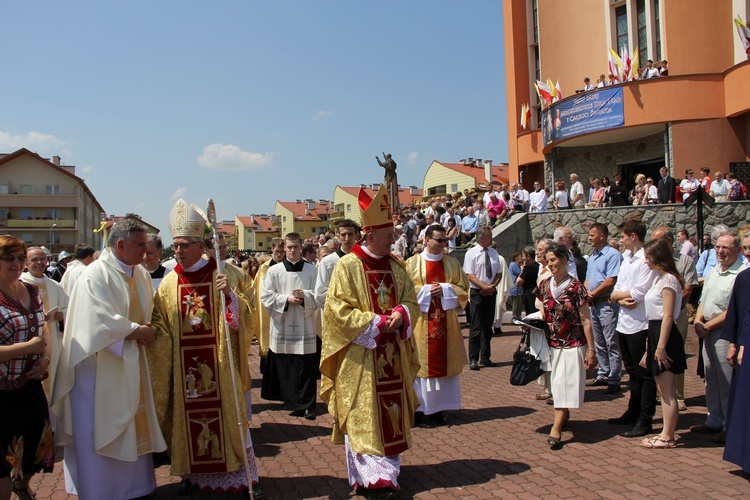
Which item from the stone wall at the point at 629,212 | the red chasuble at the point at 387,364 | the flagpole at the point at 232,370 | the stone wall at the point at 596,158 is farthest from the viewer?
the stone wall at the point at 596,158

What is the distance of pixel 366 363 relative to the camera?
4773mm

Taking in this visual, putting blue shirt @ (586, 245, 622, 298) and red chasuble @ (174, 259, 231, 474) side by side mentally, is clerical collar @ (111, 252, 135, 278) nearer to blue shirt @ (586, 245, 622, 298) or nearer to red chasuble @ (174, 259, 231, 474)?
red chasuble @ (174, 259, 231, 474)

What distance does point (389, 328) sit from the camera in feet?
15.5

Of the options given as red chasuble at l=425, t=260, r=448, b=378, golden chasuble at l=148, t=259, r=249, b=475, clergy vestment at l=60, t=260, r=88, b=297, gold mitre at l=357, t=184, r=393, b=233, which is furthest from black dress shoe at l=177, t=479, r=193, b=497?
clergy vestment at l=60, t=260, r=88, b=297

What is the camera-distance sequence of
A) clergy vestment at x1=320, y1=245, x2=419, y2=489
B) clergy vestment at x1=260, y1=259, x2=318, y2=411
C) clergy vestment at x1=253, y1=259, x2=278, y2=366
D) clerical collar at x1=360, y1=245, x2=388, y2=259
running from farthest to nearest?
1. clergy vestment at x1=253, y1=259, x2=278, y2=366
2. clergy vestment at x1=260, y1=259, x2=318, y2=411
3. clerical collar at x1=360, y1=245, x2=388, y2=259
4. clergy vestment at x1=320, y1=245, x2=419, y2=489

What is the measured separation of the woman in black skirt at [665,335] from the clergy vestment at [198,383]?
355cm

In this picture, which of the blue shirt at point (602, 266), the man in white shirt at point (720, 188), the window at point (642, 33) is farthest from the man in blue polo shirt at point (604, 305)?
the window at point (642, 33)

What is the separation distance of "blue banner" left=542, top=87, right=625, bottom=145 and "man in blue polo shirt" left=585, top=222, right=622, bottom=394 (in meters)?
14.2

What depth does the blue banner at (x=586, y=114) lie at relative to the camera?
Answer: 20531mm

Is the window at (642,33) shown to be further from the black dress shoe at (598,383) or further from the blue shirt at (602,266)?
the black dress shoe at (598,383)

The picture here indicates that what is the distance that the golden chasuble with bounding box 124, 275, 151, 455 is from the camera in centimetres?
442

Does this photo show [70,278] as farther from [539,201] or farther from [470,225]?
[539,201]

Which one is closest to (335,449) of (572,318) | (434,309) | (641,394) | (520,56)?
(434,309)

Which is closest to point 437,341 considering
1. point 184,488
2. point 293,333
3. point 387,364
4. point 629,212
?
point 293,333
